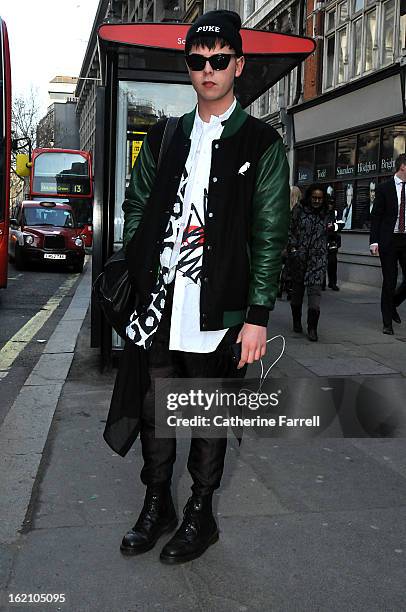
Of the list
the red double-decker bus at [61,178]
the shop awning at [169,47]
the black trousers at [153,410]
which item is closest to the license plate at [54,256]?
the red double-decker bus at [61,178]

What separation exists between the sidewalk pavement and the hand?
82 centimetres

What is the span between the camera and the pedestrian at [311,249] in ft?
25.2

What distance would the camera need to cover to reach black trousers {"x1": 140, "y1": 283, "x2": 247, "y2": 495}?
274cm

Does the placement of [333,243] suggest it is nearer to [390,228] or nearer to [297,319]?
[390,228]

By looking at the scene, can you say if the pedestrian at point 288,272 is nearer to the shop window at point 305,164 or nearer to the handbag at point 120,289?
the handbag at point 120,289

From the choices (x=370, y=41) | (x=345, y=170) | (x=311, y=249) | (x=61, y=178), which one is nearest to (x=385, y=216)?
(x=311, y=249)

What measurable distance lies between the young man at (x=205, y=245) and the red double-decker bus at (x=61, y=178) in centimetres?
2235

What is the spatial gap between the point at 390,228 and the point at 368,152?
31.5ft

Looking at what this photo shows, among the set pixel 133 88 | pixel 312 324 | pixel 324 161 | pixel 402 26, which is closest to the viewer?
pixel 133 88

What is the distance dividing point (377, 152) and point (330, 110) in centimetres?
351

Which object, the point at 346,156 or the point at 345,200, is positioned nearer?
the point at 345,200

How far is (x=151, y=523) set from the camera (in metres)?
2.85

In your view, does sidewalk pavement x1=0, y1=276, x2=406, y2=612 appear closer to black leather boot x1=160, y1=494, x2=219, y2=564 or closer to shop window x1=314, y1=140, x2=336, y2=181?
black leather boot x1=160, y1=494, x2=219, y2=564

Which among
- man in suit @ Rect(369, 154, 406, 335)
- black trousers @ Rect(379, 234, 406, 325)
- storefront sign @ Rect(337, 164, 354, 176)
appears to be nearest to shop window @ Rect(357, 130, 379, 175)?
storefront sign @ Rect(337, 164, 354, 176)
